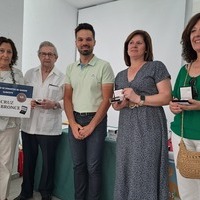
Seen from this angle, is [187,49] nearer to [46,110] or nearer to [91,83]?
[91,83]

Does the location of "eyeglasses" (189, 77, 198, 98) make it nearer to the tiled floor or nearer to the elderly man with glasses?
the elderly man with glasses

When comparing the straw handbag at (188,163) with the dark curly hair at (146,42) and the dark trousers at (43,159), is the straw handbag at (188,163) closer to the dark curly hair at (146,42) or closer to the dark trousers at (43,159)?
the dark curly hair at (146,42)

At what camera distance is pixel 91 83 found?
1834 mm

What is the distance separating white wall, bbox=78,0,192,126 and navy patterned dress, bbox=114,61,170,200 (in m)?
1.91

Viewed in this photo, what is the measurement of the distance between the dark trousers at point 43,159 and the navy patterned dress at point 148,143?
91 centimetres

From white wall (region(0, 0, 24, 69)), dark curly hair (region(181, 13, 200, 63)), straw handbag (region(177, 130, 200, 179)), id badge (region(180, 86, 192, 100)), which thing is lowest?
straw handbag (region(177, 130, 200, 179))

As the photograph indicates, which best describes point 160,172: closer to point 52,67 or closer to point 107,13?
point 52,67

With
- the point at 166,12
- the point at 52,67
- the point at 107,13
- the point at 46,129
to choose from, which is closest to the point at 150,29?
the point at 166,12

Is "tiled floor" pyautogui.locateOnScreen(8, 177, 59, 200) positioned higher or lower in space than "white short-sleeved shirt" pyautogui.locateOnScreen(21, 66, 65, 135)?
lower

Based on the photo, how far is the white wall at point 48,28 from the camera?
3.86 meters

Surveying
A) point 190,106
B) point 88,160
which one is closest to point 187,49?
point 190,106

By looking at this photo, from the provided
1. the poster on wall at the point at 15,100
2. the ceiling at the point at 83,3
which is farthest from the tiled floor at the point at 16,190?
the ceiling at the point at 83,3

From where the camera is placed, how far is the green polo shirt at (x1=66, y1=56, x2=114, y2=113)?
1837 mm

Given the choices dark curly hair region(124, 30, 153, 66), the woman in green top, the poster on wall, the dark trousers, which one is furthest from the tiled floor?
dark curly hair region(124, 30, 153, 66)
